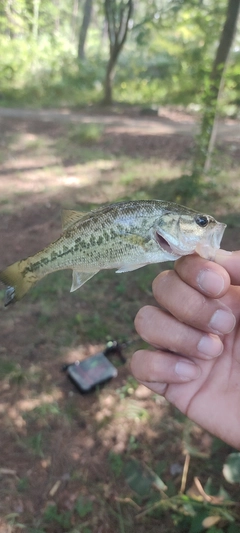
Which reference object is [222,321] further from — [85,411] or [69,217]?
[85,411]

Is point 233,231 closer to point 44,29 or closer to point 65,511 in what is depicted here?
point 65,511

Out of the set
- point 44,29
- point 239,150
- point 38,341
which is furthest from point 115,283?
point 44,29

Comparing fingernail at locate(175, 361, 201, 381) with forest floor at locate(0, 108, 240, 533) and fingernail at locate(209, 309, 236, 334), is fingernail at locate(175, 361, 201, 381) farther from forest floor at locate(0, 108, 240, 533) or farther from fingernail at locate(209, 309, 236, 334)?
forest floor at locate(0, 108, 240, 533)

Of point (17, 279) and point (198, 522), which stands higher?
point (17, 279)

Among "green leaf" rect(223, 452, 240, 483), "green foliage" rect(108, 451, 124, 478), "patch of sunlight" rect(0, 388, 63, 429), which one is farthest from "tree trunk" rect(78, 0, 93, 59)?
"green leaf" rect(223, 452, 240, 483)

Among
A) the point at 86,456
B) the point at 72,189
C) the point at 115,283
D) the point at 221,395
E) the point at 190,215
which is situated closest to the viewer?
the point at 190,215

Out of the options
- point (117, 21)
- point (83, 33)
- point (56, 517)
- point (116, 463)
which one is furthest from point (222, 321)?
point (83, 33)

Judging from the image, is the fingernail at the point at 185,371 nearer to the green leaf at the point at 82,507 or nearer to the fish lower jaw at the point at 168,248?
the fish lower jaw at the point at 168,248
